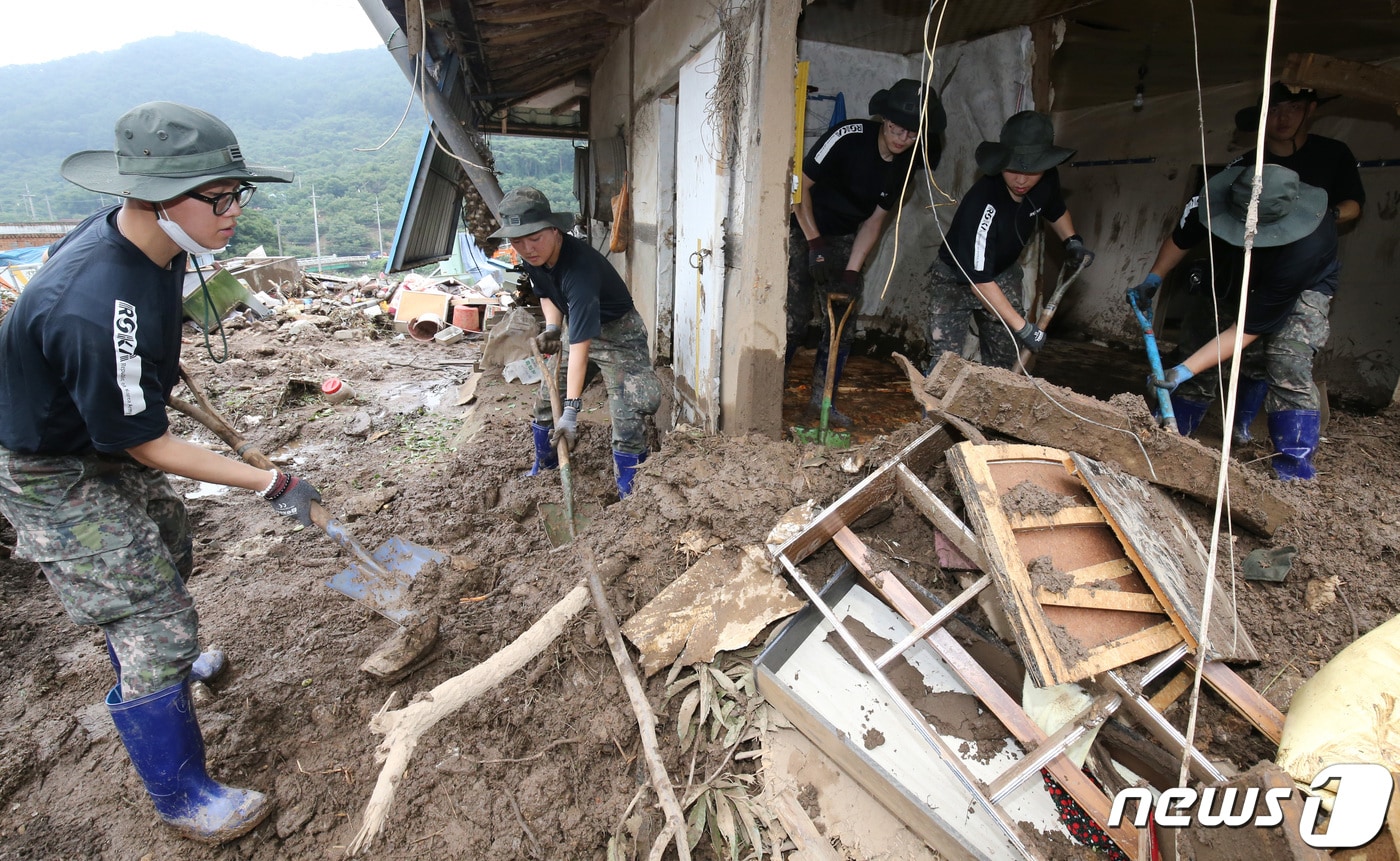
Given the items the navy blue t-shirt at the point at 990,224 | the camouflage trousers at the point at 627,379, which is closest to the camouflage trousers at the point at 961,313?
the navy blue t-shirt at the point at 990,224

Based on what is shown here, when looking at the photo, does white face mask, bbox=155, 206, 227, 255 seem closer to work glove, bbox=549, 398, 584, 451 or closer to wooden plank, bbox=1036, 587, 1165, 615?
work glove, bbox=549, 398, 584, 451

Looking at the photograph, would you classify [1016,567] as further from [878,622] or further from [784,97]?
[784,97]

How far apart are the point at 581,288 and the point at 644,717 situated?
2.43 metres

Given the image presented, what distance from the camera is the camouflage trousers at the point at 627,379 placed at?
13.7 feet

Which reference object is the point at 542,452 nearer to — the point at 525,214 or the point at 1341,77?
the point at 525,214

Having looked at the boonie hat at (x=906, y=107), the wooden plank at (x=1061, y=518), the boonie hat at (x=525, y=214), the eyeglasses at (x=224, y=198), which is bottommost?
the wooden plank at (x=1061, y=518)

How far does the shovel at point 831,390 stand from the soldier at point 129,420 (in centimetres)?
305

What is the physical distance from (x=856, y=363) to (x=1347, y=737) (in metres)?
5.22

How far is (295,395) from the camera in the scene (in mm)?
6883

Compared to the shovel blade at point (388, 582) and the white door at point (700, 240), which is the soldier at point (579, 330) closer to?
the white door at point (700, 240)

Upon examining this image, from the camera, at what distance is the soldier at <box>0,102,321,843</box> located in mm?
1785

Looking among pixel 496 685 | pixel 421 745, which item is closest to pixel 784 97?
pixel 496 685

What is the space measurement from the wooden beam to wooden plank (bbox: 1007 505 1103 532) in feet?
10.2

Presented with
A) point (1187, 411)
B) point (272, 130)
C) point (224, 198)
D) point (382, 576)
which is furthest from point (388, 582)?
point (272, 130)
